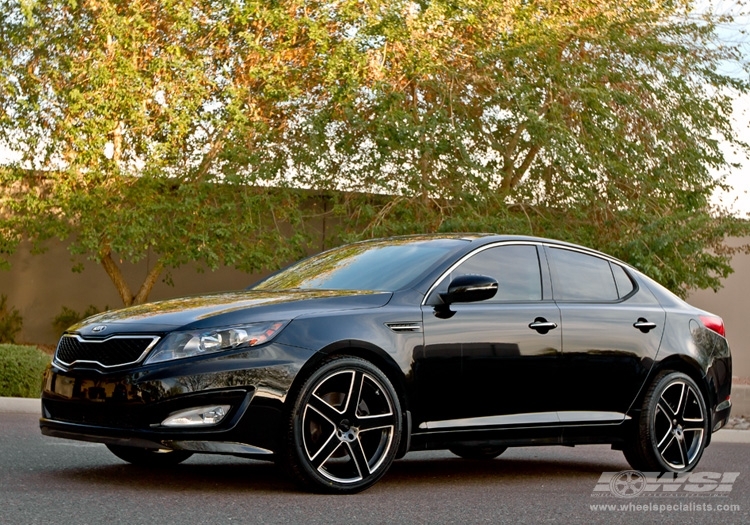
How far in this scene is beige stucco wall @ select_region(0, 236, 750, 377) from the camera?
23672mm

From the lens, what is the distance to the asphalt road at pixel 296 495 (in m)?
6.14

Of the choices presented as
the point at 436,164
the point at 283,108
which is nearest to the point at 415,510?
the point at 436,164

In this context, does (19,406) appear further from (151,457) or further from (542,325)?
(542,325)

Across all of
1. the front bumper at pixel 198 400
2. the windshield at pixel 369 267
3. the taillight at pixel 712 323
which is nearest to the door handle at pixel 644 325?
the taillight at pixel 712 323

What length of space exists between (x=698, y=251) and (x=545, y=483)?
11.0m

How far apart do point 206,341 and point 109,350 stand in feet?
1.97

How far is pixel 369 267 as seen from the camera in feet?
26.2

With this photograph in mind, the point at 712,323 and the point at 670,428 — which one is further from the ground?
the point at 712,323

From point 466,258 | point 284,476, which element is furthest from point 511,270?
point 284,476

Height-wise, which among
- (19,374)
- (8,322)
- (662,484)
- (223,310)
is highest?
(223,310)

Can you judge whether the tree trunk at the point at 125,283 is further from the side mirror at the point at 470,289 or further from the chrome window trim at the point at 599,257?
the side mirror at the point at 470,289

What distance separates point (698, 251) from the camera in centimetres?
1838

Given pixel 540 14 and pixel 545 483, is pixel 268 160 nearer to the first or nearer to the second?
pixel 540 14

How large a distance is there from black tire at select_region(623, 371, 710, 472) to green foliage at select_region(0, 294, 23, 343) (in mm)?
16904
